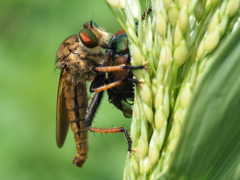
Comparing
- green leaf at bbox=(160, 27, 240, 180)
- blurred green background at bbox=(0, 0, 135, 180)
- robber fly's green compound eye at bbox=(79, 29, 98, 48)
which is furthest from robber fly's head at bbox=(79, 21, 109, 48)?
green leaf at bbox=(160, 27, 240, 180)

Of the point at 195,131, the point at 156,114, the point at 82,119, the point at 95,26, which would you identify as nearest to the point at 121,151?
the point at 82,119

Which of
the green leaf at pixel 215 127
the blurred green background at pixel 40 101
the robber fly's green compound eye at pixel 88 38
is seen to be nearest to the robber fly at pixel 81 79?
the robber fly's green compound eye at pixel 88 38

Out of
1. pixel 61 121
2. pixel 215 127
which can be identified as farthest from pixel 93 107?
pixel 215 127

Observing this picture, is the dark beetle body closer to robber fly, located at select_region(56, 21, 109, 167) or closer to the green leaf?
robber fly, located at select_region(56, 21, 109, 167)

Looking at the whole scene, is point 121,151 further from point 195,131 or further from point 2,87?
point 195,131

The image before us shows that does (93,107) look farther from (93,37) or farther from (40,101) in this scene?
(40,101)

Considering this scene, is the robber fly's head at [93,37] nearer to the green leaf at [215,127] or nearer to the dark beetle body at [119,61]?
the dark beetle body at [119,61]
